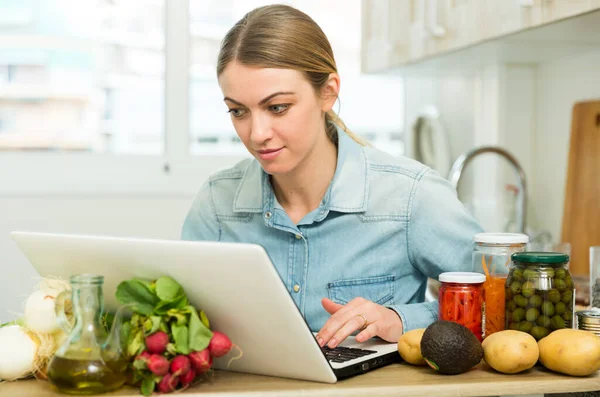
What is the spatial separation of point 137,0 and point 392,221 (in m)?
2.03

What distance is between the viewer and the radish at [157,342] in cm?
92

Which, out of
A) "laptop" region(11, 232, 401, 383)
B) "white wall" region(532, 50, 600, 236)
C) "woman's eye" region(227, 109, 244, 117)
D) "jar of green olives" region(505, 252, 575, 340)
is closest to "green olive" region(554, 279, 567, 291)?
"jar of green olives" region(505, 252, 575, 340)

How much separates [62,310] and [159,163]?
2192 mm

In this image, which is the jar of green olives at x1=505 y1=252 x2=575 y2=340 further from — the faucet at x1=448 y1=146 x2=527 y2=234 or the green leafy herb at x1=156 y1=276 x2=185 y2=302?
the faucet at x1=448 y1=146 x2=527 y2=234

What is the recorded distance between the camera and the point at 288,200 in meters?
1.51

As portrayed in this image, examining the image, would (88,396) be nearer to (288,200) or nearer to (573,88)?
(288,200)

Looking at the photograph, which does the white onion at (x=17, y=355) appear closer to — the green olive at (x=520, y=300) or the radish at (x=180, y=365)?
the radish at (x=180, y=365)

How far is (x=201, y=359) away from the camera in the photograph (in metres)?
0.93

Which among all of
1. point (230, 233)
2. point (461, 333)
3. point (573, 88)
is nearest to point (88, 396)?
point (461, 333)

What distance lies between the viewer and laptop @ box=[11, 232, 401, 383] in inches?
35.5

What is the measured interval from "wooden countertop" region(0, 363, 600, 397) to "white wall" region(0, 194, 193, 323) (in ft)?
6.50

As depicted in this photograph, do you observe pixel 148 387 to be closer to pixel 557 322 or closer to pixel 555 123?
pixel 557 322

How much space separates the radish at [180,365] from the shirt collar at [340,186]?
57 centimetres

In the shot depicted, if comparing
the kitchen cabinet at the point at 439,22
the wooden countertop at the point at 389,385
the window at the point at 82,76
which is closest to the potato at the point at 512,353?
the wooden countertop at the point at 389,385
